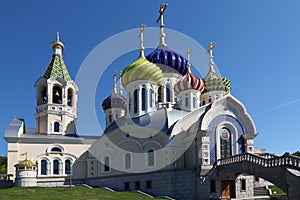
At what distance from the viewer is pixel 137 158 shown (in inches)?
988

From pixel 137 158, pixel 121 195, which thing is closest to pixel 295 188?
pixel 121 195

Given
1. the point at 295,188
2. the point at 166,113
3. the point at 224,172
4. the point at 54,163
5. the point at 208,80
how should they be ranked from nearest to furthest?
the point at 295,188 → the point at 224,172 → the point at 166,113 → the point at 54,163 → the point at 208,80

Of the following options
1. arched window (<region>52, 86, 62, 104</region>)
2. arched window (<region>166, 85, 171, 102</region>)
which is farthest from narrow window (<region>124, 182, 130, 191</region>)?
arched window (<region>52, 86, 62, 104</region>)

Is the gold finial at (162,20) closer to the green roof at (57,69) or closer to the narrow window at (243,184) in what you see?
the green roof at (57,69)

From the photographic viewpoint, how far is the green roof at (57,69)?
32.8 metres

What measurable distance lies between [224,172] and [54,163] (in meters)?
15.3

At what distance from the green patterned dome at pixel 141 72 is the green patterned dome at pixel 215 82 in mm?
6394

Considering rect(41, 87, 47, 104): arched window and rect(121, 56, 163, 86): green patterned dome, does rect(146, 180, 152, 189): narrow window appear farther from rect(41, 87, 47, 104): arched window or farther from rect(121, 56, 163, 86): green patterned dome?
rect(41, 87, 47, 104): arched window

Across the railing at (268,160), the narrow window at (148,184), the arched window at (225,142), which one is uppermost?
the arched window at (225,142)

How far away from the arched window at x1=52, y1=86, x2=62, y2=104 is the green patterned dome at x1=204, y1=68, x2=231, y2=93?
13079mm

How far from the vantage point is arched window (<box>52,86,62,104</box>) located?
32656mm

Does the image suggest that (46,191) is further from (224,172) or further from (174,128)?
(224,172)

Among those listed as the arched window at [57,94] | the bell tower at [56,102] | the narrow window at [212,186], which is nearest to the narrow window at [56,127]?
the bell tower at [56,102]

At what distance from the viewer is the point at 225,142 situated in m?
23.2
